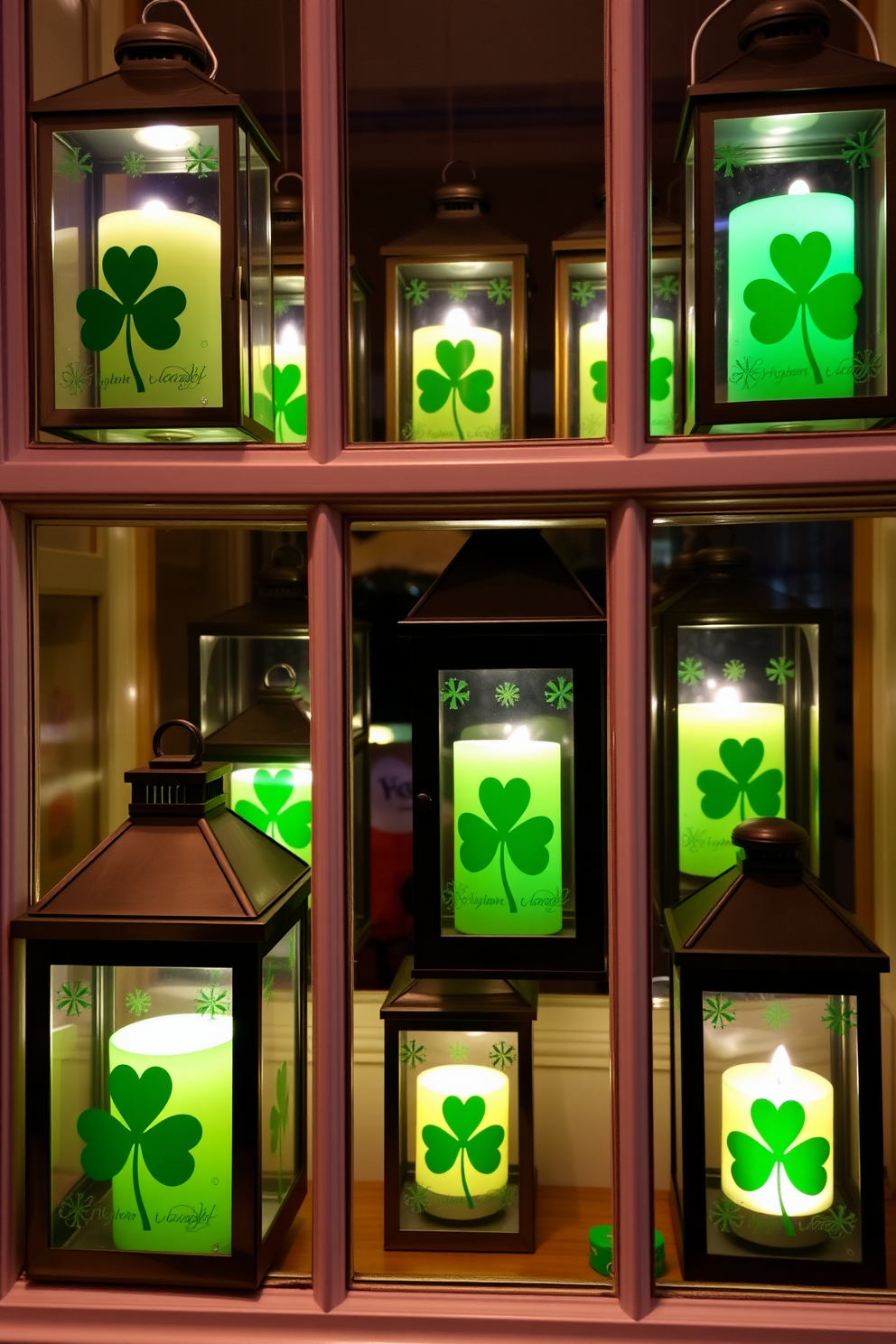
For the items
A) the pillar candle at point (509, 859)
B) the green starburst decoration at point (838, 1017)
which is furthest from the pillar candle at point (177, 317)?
the green starburst decoration at point (838, 1017)

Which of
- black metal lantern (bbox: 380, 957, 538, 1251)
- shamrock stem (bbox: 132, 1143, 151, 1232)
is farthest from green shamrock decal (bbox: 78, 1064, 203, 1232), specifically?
black metal lantern (bbox: 380, 957, 538, 1251)

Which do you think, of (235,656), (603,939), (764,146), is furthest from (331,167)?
(603,939)

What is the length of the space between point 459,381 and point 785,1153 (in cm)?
71

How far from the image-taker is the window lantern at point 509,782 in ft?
2.77

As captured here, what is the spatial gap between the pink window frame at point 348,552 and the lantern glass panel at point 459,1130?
10 cm

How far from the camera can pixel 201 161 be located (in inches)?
32.5

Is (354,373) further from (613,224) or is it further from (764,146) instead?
(764,146)

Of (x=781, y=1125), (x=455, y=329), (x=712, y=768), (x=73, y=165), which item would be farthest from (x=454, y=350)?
(x=781, y=1125)

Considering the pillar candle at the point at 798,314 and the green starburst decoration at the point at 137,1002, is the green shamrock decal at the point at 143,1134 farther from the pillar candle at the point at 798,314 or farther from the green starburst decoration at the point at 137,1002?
the pillar candle at the point at 798,314

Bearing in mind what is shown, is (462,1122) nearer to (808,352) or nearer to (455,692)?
(455,692)

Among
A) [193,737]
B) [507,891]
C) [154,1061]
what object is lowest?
[154,1061]

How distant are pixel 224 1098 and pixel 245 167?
739 millimetres

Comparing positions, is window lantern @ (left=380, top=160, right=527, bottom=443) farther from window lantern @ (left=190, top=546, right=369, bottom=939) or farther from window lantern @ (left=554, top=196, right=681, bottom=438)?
window lantern @ (left=190, top=546, right=369, bottom=939)

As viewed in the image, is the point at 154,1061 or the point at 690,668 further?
the point at 690,668
